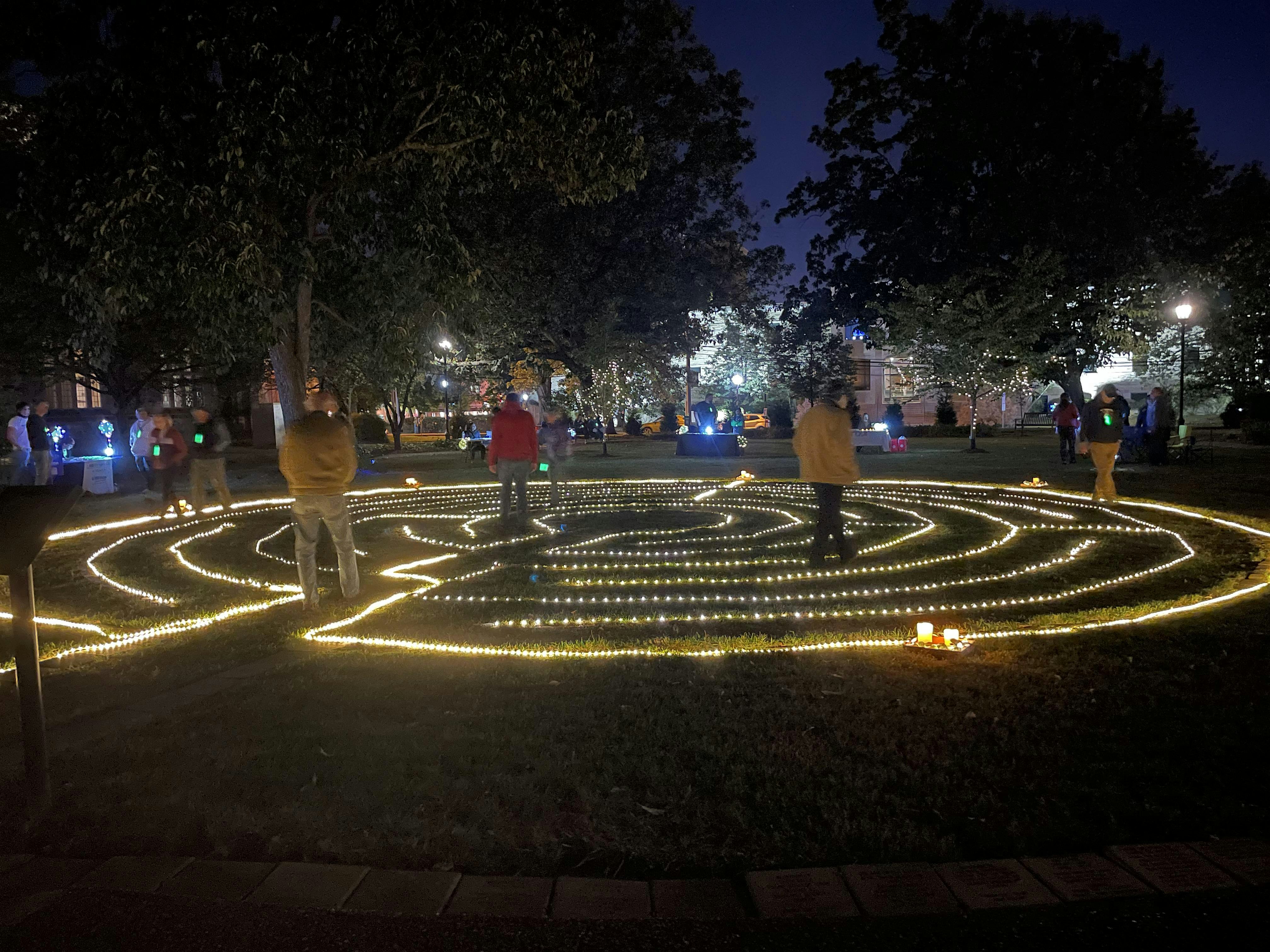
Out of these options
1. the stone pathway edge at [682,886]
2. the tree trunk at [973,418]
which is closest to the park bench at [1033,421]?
the tree trunk at [973,418]

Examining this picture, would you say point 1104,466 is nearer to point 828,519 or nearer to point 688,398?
point 828,519

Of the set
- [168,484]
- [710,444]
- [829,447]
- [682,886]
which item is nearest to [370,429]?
[710,444]

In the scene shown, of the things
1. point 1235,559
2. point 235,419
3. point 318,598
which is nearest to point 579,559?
point 318,598

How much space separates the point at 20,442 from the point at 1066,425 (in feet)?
74.1

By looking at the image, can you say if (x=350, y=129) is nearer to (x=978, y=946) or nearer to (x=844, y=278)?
(x=978, y=946)

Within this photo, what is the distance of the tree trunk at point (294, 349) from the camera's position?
11.1 metres

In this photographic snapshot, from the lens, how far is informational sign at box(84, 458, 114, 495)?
18.8 m

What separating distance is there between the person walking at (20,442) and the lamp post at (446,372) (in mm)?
8036

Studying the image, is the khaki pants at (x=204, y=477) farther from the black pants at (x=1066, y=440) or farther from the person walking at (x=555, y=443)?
the black pants at (x=1066, y=440)

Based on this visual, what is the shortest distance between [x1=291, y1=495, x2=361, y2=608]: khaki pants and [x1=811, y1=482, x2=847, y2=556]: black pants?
4527 millimetres

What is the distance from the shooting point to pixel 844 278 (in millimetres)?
34000

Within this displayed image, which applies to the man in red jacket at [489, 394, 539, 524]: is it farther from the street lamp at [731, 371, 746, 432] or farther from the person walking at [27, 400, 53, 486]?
the street lamp at [731, 371, 746, 432]

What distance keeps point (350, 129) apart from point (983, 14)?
25.7 metres

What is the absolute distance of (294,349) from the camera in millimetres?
11492
